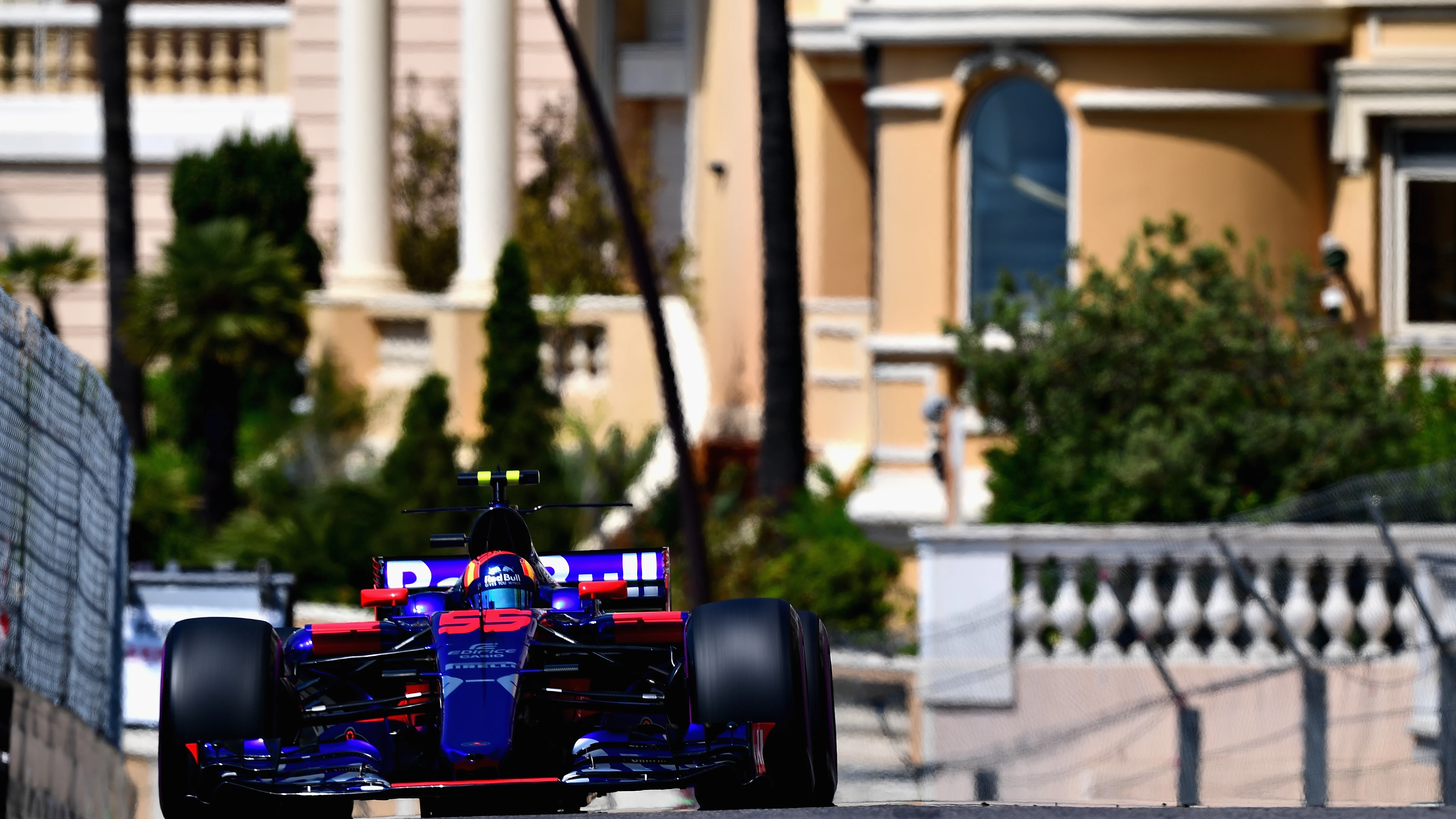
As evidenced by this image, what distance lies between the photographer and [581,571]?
426 inches

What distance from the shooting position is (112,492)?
15.0 m

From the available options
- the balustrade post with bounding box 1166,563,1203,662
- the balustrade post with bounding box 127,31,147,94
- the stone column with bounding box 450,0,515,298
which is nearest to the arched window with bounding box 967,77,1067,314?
the balustrade post with bounding box 1166,563,1203,662

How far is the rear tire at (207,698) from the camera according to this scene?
8.83m

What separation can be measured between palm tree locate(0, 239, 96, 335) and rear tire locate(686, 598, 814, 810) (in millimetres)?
19544

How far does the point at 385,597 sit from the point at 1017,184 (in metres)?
12.5

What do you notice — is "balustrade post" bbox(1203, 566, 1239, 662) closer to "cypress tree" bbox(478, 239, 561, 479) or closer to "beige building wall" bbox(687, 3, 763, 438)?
"cypress tree" bbox(478, 239, 561, 479)

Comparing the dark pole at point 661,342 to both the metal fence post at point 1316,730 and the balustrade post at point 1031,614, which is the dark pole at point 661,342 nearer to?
the balustrade post at point 1031,614

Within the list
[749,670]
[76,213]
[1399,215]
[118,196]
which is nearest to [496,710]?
[749,670]

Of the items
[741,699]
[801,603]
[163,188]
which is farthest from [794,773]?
[163,188]

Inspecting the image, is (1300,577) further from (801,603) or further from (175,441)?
(175,441)

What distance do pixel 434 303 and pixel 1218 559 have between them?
11429mm

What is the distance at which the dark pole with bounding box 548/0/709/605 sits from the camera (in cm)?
2044

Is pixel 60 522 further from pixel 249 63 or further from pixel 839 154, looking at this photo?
pixel 249 63

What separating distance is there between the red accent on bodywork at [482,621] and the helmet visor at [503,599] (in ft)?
1.15
